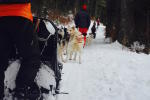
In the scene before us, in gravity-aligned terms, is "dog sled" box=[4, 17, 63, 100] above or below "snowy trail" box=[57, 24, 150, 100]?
above

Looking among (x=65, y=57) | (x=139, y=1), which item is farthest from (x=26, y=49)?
(x=139, y=1)

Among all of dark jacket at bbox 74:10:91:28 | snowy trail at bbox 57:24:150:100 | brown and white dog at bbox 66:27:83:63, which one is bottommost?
snowy trail at bbox 57:24:150:100

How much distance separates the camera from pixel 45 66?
4391 millimetres

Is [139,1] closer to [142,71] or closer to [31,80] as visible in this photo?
[142,71]

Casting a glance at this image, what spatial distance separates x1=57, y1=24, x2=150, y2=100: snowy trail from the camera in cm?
601

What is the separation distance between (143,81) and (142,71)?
3.70 ft

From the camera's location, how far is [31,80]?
13.2 feet

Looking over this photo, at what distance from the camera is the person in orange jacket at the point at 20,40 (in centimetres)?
379

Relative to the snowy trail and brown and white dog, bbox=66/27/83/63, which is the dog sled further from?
brown and white dog, bbox=66/27/83/63

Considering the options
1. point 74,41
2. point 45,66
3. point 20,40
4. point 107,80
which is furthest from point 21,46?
point 74,41

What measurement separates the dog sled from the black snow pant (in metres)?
0.10

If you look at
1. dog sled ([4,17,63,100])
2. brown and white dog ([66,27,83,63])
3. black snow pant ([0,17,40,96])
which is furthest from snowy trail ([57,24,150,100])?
black snow pant ([0,17,40,96])

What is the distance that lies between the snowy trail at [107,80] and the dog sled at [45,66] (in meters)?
0.97

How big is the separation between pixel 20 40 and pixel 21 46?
0.08 meters
